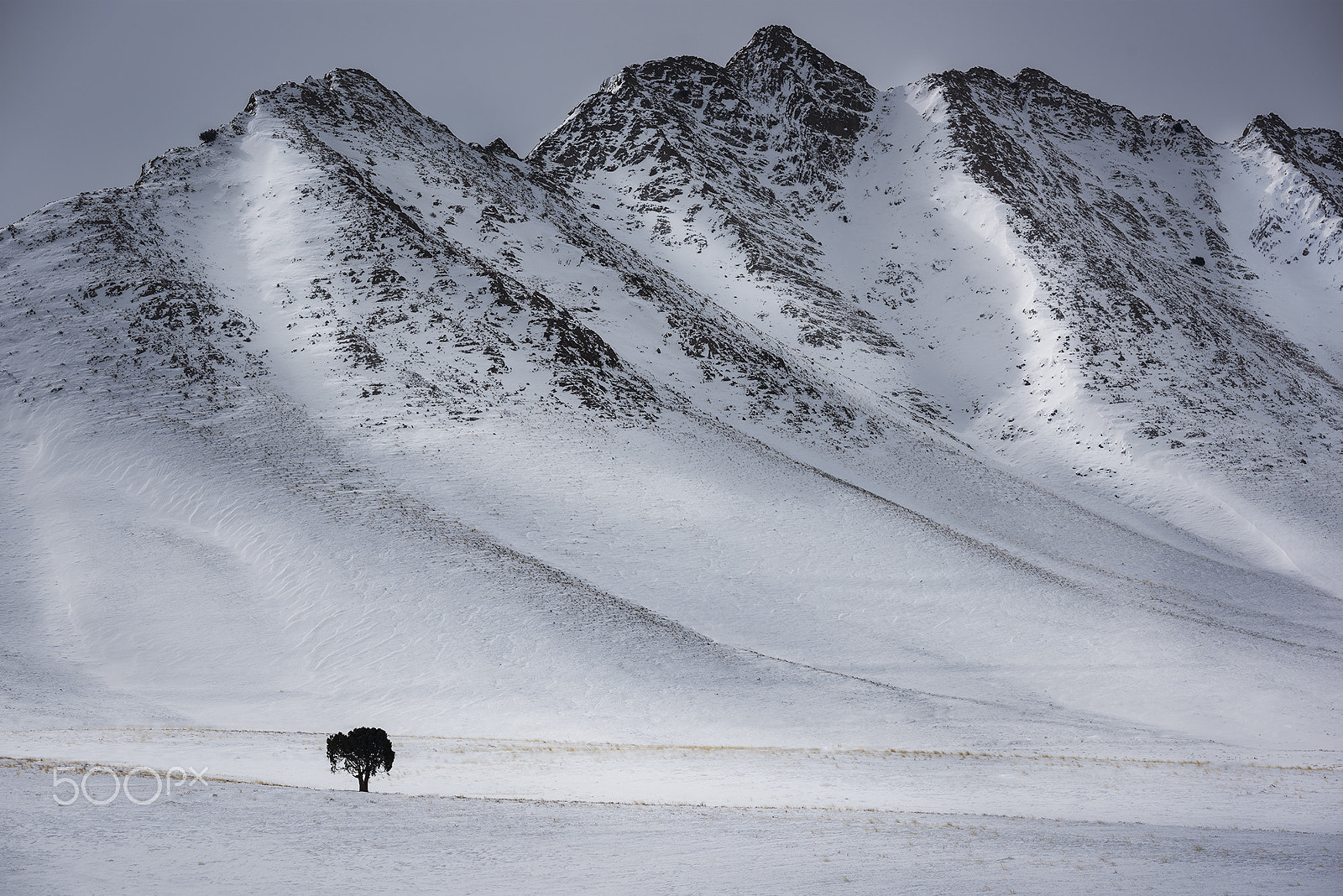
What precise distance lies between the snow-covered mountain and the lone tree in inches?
297

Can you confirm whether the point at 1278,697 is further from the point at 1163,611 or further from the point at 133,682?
the point at 133,682

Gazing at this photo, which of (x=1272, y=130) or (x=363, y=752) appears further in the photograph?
(x=1272, y=130)

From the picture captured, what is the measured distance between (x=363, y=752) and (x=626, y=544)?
69.6ft

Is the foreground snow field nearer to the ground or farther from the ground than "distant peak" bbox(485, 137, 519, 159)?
nearer to the ground

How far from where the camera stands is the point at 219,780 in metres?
15.1

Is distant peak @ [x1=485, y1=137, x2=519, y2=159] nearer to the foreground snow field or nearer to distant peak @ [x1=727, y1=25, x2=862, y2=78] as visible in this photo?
distant peak @ [x1=727, y1=25, x2=862, y2=78]

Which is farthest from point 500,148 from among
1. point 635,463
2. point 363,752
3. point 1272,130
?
point 1272,130

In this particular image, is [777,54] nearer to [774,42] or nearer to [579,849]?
[774,42]

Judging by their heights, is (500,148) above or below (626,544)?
above

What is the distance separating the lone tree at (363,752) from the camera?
16.5 metres

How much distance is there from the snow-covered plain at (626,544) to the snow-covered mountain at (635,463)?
0.27 meters

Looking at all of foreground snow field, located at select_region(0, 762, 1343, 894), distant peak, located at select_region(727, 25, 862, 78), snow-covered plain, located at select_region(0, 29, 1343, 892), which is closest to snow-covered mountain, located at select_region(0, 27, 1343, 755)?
snow-covered plain, located at select_region(0, 29, 1343, 892)

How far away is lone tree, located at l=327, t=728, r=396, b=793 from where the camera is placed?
54.1 feet

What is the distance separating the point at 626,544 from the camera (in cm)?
3716
